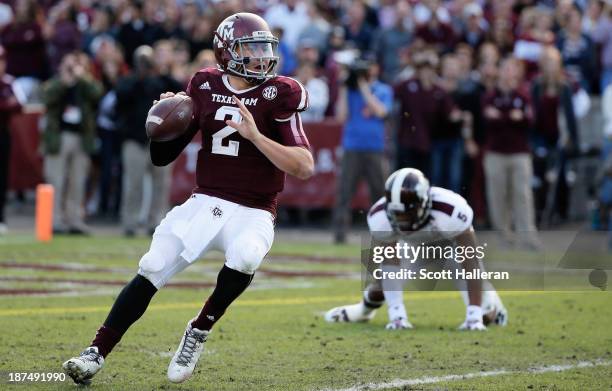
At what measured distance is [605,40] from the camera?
591 inches

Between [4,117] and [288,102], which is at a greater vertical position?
[288,102]

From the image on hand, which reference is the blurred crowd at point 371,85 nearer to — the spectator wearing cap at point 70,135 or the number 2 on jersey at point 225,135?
the spectator wearing cap at point 70,135

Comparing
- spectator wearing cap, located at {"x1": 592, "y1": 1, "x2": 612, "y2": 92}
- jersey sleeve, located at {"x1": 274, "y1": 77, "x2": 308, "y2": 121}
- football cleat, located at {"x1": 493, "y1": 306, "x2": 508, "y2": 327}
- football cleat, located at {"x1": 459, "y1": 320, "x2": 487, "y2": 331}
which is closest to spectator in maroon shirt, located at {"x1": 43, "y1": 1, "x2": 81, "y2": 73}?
spectator wearing cap, located at {"x1": 592, "y1": 1, "x2": 612, "y2": 92}

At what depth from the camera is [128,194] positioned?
13695 mm

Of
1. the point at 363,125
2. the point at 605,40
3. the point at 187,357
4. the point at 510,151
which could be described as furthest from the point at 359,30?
the point at 187,357

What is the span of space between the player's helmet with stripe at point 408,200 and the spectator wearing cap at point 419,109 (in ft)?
20.2

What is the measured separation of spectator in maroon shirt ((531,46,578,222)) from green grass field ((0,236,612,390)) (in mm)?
4360

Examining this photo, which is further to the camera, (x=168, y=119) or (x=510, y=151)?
(x=510, y=151)

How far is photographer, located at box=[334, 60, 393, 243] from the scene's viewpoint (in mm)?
13102

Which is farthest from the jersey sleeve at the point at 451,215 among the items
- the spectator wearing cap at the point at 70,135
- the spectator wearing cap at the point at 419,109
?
the spectator wearing cap at the point at 70,135

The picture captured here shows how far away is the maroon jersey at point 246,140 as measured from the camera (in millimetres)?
5883

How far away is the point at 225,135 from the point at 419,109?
8.19 metres

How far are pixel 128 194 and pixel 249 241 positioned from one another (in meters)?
8.17

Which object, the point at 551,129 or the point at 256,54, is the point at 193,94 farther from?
the point at 551,129
